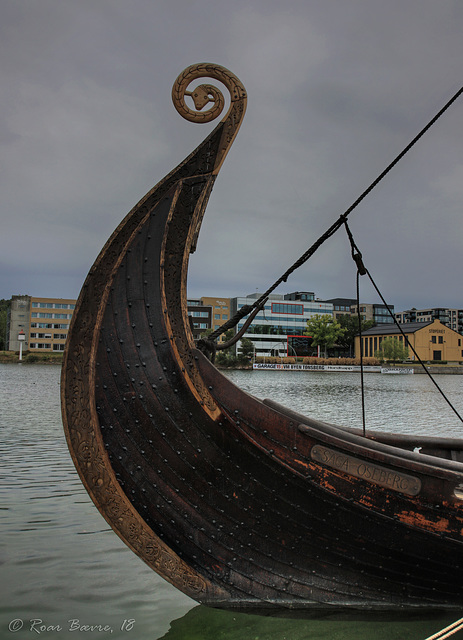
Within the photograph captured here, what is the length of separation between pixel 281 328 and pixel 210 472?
79.4 m

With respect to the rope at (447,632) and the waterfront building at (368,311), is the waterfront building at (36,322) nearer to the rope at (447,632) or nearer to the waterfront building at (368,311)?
the waterfront building at (368,311)

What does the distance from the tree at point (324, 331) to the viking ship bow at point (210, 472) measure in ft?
235

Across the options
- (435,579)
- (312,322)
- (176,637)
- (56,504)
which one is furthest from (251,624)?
(312,322)

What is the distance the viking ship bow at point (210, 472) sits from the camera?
2.70 m

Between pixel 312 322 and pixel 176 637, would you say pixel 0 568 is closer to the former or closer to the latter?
pixel 176 637

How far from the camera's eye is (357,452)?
263 centimetres

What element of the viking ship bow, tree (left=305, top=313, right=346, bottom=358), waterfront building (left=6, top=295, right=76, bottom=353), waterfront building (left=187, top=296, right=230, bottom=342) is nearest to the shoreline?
waterfront building (left=6, top=295, right=76, bottom=353)

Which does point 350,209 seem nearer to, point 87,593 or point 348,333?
point 87,593

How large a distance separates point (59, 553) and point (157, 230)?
10.1ft

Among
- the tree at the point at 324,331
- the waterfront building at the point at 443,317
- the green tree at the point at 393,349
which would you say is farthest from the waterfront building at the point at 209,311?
the waterfront building at the point at 443,317

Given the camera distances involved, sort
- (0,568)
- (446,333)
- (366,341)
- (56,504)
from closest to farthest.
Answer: (0,568)
(56,504)
(446,333)
(366,341)

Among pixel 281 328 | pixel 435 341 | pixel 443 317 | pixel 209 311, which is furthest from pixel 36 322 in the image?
pixel 443 317

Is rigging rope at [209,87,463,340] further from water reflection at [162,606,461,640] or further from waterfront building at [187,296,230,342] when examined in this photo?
waterfront building at [187,296,230,342]

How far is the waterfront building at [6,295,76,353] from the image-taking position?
225ft
